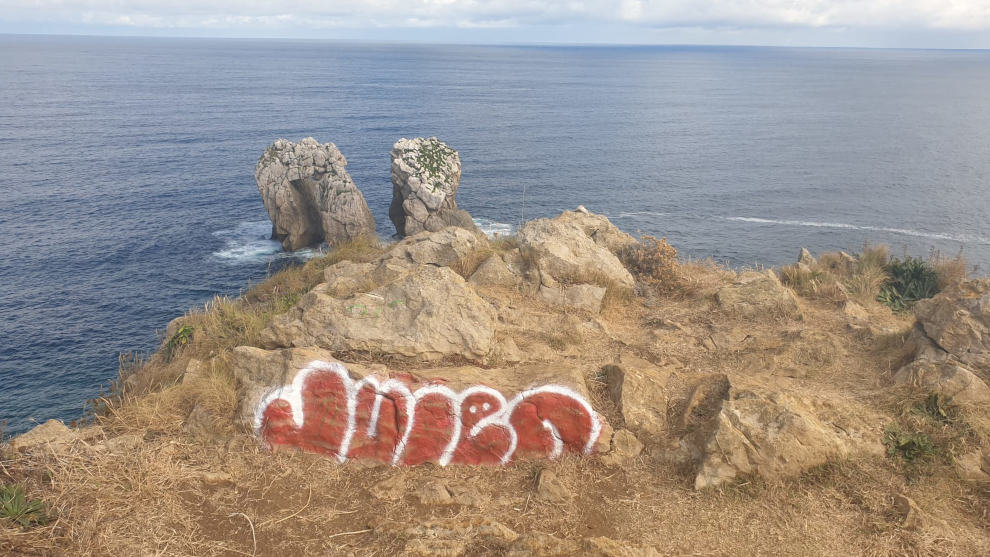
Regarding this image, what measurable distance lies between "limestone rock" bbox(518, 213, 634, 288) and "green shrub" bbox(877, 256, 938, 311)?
6.81 metres

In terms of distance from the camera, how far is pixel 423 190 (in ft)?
137

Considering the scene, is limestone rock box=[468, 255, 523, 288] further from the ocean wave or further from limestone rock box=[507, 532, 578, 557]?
the ocean wave

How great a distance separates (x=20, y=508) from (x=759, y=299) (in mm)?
12028

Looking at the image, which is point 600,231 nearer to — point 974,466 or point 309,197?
point 974,466

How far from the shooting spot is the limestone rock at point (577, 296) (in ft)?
38.3

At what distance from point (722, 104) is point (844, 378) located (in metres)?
114

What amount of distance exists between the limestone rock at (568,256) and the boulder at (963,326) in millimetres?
5461

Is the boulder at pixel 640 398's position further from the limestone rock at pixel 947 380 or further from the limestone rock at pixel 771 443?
the limestone rock at pixel 947 380

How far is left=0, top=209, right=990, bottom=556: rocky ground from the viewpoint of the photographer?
617cm

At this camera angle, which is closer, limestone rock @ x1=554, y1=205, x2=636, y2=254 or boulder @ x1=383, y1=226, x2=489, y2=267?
boulder @ x1=383, y1=226, x2=489, y2=267

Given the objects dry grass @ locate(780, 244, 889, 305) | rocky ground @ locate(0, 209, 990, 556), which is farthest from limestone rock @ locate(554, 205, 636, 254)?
rocky ground @ locate(0, 209, 990, 556)

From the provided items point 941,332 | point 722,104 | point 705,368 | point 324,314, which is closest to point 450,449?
point 324,314

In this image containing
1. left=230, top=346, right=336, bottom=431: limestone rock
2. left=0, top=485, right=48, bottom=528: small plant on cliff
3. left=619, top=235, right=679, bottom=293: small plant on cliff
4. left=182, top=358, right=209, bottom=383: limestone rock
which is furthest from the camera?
left=619, top=235, right=679, bottom=293: small plant on cliff

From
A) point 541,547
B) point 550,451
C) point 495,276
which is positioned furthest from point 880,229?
point 541,547
